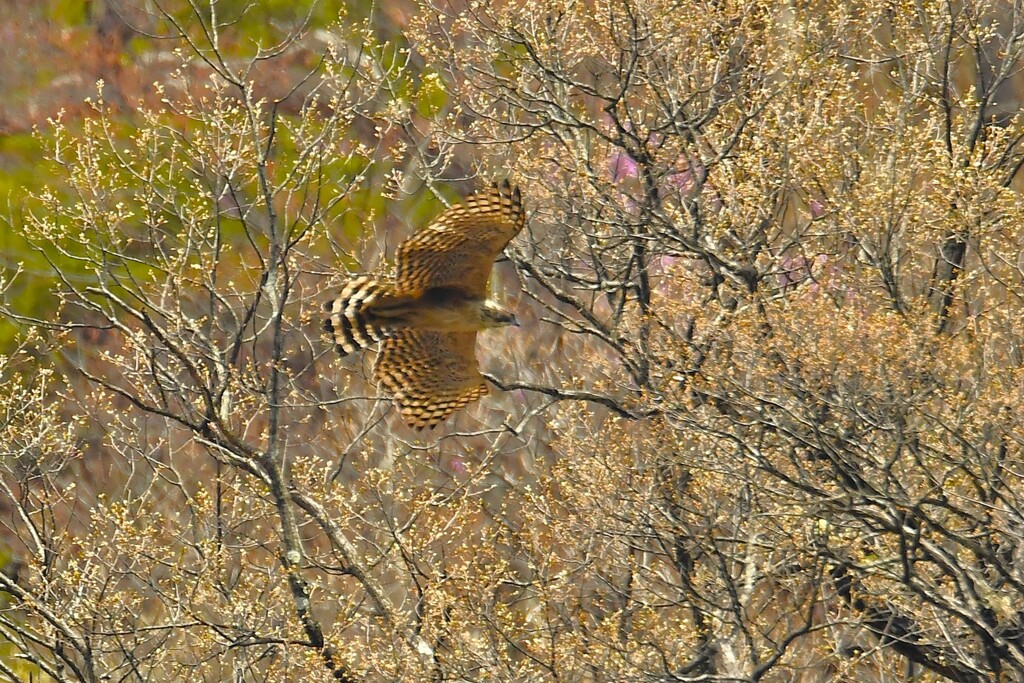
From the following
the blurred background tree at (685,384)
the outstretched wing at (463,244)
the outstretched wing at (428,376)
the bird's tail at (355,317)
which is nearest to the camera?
the blurred background tree at (685,384)

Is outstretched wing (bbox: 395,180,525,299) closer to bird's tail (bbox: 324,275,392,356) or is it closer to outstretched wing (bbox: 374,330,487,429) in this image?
bird's tail (bbox: 324,275,392,356)

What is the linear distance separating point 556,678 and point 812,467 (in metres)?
2.32

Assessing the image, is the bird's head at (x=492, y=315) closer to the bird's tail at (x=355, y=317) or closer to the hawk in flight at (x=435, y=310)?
the hawk in flight at (x=435, y=310)

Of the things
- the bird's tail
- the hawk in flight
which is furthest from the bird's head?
the bird's tail

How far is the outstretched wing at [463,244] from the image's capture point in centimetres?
1089

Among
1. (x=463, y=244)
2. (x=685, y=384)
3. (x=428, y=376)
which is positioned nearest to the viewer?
(x=685, y=384)

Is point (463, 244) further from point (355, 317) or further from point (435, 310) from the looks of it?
point (355, 317)

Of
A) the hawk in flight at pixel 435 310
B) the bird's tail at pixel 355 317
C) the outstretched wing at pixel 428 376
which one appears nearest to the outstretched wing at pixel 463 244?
the hawk in flight at pixel 435 310

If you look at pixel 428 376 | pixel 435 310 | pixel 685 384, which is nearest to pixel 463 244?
pixel 435 310

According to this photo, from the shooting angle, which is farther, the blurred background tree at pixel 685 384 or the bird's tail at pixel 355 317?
the bird's tail at pixel 355 317

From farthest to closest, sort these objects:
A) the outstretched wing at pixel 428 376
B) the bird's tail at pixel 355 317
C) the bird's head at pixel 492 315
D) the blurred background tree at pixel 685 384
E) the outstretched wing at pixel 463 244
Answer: the outstretched wing at pixel 428 376 < the bird's head at pixel 492 315 < the bird's tail at pixel 355 317 < the outstretched wing at pixel 463 244 < the blurred background tree at pixel 685 384

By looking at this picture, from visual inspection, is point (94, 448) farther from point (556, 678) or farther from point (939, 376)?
point (939, 376)

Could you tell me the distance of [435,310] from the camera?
11.5 m

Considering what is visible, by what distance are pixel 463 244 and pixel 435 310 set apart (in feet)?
1.93
